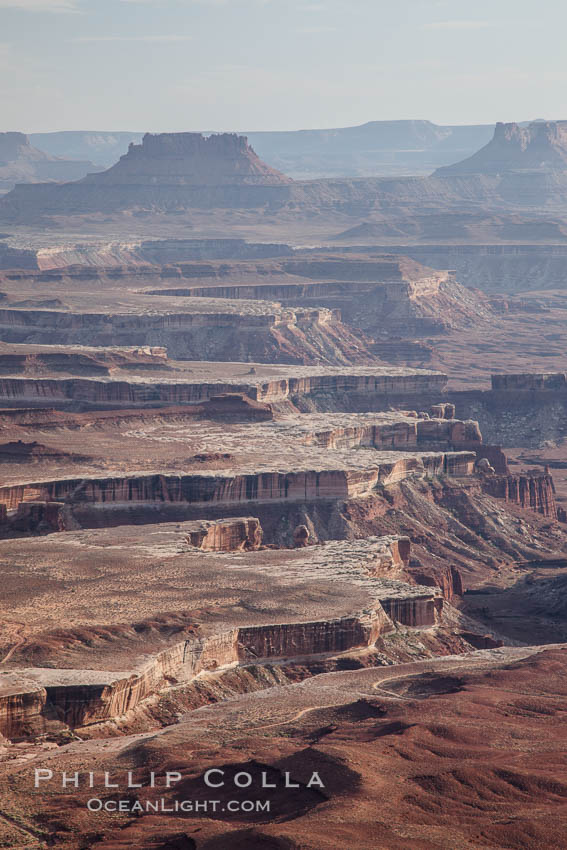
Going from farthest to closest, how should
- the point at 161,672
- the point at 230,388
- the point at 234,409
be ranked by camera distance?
the point at 230,388
the point at 234,409
the point at 161,672

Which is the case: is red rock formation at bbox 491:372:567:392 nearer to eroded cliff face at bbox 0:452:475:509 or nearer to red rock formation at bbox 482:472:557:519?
red rock formation at bbox 482:472:557:519

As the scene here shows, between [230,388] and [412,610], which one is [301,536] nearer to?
[412,610]

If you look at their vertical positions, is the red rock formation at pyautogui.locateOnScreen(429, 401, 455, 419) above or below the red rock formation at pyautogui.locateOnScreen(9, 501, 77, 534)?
above

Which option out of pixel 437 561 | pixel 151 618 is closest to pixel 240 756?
pixel 151 618

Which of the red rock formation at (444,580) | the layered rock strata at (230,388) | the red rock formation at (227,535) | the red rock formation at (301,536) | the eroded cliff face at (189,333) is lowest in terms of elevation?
the red rock formation at (444,580)

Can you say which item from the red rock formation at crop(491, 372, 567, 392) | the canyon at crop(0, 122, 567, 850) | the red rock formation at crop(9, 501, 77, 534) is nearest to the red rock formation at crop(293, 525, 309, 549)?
the canyon at crop(0, 122, 567, 850)

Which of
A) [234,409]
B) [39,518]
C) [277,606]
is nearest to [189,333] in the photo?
[234,409]

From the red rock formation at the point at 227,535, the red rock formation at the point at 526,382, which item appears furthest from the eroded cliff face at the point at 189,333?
the red rock formation at the point at 227,535

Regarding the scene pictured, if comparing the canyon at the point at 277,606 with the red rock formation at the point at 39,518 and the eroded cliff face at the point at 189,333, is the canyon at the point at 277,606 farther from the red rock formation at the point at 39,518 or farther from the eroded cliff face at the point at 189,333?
the eroded cliff face at the point at 189,333

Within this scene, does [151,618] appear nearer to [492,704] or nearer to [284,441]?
[492,704]
